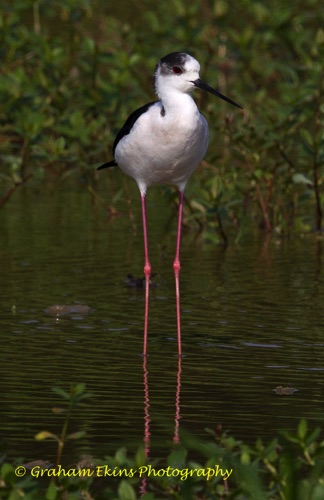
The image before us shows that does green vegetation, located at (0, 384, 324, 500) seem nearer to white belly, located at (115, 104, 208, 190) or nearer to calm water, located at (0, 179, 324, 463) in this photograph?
calm water, located at (0, 179, 324, 463)

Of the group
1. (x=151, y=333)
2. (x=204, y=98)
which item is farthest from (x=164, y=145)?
(x=204, y=98)

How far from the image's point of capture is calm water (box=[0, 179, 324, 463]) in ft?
16.8

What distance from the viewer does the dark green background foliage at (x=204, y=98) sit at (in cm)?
947

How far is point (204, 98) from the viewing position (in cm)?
1381

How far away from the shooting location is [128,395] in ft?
18.0

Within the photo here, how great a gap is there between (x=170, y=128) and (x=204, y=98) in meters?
7.40

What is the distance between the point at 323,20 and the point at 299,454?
10.0 meters

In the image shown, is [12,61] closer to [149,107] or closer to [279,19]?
[279,19]

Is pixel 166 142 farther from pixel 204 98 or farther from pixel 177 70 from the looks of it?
pixel 204 98

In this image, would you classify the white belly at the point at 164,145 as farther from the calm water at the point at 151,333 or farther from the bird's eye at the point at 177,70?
the calm water at the point at 151,333

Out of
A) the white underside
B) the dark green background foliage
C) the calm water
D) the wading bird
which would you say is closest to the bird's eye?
the wading bird

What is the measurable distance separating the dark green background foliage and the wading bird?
6.60ft

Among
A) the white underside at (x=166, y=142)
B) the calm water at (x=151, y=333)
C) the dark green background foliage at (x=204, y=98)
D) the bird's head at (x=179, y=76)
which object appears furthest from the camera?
the dark green background foliage at (x=204, y=98)
